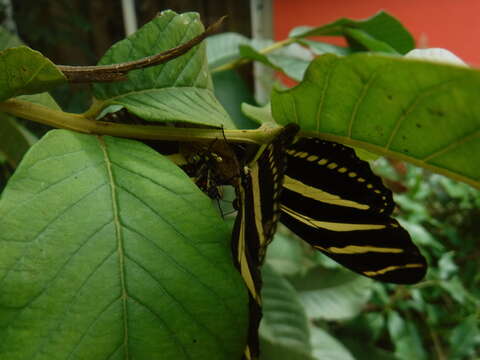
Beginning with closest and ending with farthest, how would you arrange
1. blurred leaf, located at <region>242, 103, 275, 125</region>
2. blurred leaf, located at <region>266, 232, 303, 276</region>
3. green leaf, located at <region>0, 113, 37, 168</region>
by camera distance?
blurred leaf, located at <region>242, 103, 275, 125</region> < green leaf, located at <region>0, 113, 37, 168</region> < blurred leaf, located at <region>266, 232, 303, 276</region>

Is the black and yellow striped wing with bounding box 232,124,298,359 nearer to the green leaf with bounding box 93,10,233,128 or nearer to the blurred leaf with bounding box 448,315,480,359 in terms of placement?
the green leaf with bounding box 93,10,233,128

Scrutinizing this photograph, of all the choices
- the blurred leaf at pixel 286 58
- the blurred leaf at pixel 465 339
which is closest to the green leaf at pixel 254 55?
the blurred leaf at pixel 286 58

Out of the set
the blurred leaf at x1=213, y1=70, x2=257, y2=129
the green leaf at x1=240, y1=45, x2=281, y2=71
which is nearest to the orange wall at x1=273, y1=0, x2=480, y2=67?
the blurred leaf at x1=213, y1=70, x2=257, y2=129

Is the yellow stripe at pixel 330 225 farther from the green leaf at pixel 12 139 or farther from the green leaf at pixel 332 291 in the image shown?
the green leaf at pixel 332 291

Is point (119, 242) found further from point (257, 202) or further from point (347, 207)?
point (347, 207)

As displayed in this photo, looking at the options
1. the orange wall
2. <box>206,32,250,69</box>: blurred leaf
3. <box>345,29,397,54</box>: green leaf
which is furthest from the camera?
the orange wall

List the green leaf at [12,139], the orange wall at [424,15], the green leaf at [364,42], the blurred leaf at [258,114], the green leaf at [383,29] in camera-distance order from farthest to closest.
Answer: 1. the orange wall at [424,15]
2. the green leaf at [383,29]
3. the green leaf at [364,42]
4. the green leaf at [12,139]
5. the blurred leaf at [258,114]

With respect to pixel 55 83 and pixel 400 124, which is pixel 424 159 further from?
pixel 55 83
